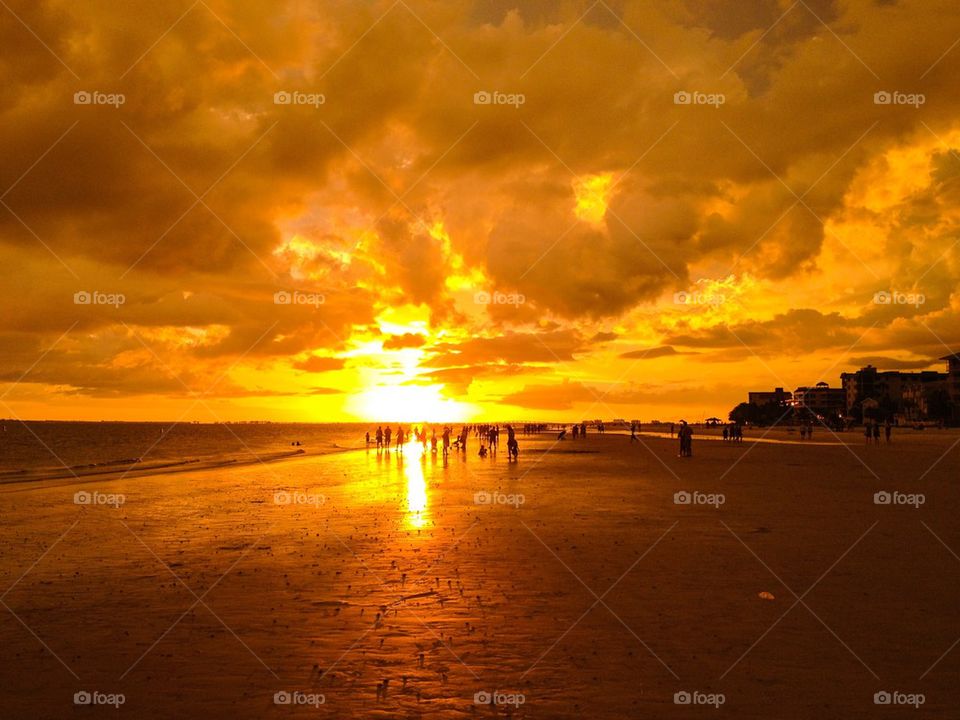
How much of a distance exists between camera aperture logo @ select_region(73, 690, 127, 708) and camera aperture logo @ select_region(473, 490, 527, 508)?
686 inches

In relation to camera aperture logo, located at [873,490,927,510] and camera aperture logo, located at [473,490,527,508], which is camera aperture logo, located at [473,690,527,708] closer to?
camera aperture logo, located at [473,490,527,508]

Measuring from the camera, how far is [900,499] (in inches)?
997

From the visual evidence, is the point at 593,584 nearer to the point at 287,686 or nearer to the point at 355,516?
the point at 287,686

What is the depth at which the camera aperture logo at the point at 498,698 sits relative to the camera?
801 cm

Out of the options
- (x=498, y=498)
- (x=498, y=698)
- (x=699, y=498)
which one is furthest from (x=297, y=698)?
(x=699, y=498)

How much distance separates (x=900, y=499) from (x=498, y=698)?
22742mm

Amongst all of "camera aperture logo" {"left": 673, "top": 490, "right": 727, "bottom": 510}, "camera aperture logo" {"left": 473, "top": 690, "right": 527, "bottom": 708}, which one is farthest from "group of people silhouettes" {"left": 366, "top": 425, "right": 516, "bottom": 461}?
"camera aperture logo" {"left": 473, "top": 690, "right": 527, "bottom": 708}

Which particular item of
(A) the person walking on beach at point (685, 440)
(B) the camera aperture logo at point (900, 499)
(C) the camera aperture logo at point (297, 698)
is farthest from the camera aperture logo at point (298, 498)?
(A) the person walking on beach at point (685, 440)

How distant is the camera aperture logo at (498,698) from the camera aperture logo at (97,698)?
4.18m

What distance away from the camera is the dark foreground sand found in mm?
8312

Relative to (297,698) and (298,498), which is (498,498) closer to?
(298,498)

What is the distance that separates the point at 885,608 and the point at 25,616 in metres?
14.3

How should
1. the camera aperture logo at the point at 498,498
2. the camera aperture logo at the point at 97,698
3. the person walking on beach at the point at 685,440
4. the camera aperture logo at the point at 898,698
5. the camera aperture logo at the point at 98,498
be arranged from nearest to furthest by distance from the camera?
1. the camera aperture logo at the point at 898,698
2. the camera aperture logo at the point at 97,698
3. the camera aperture logo at the point at 498,498
4. the camera aperture logo at the point at 98,498
5. the person walking on beach at the point at 685,440

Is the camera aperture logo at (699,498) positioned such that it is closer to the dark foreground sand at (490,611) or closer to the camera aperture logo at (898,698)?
the dark foreground sand at (490,611)
